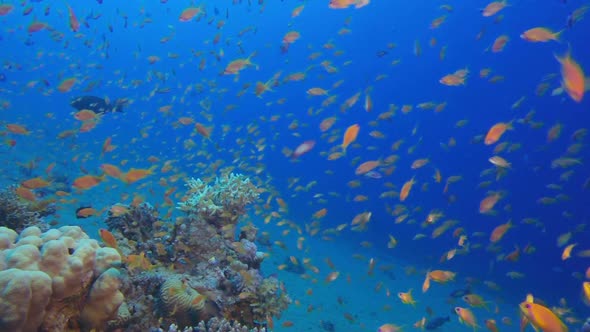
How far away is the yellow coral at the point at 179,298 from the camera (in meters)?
3.90

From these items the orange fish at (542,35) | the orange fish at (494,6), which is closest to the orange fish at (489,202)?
the orange fish at (542,35)

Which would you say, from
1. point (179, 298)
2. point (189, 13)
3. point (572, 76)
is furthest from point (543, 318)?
point (189, 13)

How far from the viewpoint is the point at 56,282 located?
299cm

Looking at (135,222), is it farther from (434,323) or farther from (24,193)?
(434,323)

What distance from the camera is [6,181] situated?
1329cm

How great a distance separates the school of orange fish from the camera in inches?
317

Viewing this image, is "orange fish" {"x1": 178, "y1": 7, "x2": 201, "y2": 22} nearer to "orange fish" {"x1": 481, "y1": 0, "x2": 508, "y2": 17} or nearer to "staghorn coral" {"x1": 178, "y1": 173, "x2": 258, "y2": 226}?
"staghorn coral" {"x1": 178, "y1": 173, "x2": 258, "y2": 226}

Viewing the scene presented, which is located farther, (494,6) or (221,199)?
(494,6)

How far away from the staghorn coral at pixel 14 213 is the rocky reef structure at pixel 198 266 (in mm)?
1187

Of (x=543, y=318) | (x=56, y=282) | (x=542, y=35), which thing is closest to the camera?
(x=56, y=282)

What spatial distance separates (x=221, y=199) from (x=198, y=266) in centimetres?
153

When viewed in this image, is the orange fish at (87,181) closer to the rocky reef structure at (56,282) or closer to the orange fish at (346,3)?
the rocky reef structure at (56,282)

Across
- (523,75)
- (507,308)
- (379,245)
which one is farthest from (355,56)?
(507,308)

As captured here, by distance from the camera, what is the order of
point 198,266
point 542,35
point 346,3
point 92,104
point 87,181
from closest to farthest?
point 198,266, point 87,181, point 346,3, point 542,35, point 92,104
